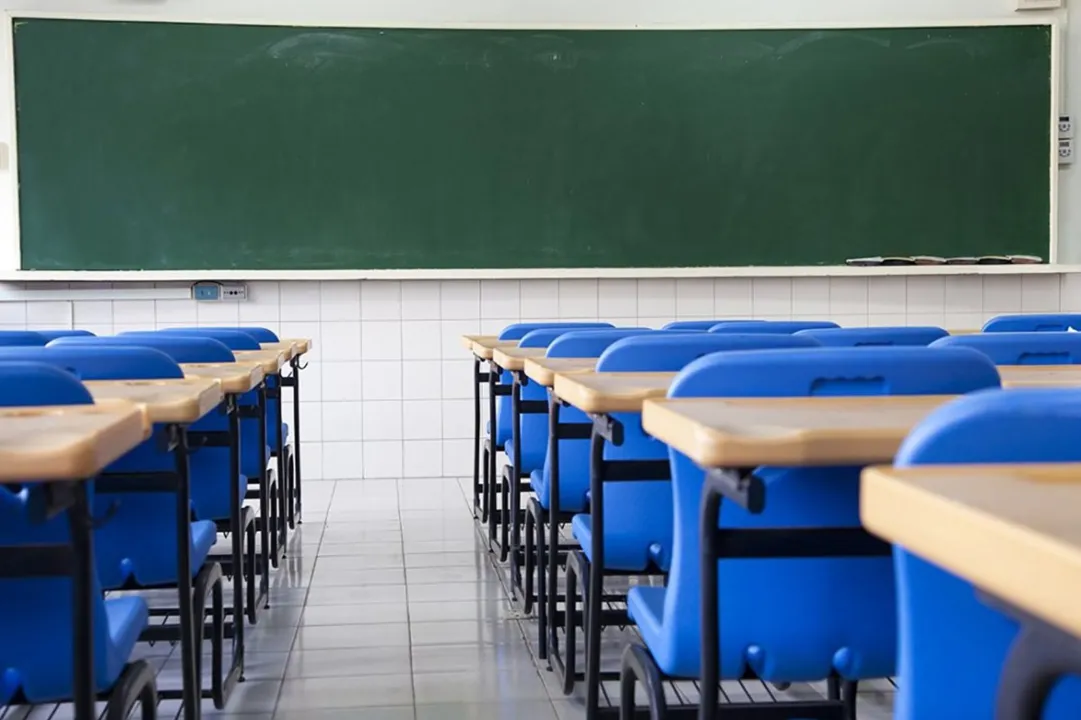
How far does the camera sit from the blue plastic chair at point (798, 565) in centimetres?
148

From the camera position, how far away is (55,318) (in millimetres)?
6008

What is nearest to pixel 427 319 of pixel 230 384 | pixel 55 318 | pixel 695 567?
pixel 55 318

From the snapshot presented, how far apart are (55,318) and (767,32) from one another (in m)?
4.12

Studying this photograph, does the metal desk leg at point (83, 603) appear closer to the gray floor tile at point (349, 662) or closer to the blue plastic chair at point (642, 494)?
the blue plastic chair at point (642, 494)

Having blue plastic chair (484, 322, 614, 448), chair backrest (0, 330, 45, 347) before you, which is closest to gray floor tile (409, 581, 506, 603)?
blue plastic chair (484, 322, 614, 448)

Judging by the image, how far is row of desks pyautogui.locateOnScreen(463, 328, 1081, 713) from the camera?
0.53 m

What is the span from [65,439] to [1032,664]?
85 centimetres

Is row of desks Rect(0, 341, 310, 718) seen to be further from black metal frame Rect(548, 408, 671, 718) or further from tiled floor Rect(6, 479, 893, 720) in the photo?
tiled floor Rect(6, 479, 893, 720)

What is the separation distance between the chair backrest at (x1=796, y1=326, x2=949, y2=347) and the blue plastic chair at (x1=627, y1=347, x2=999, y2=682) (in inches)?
30.5

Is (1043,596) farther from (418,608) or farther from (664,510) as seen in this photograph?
(418,608)

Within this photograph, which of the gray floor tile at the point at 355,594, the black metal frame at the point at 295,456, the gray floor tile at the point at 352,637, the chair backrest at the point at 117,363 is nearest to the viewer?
the chair backrest at the point at 117,363

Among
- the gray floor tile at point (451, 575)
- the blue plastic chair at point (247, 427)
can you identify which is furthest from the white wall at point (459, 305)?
the gray floor tile at point (451, 575)

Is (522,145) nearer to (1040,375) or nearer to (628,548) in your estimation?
(628,548)

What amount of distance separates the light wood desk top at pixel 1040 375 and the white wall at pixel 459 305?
4.24 metres
